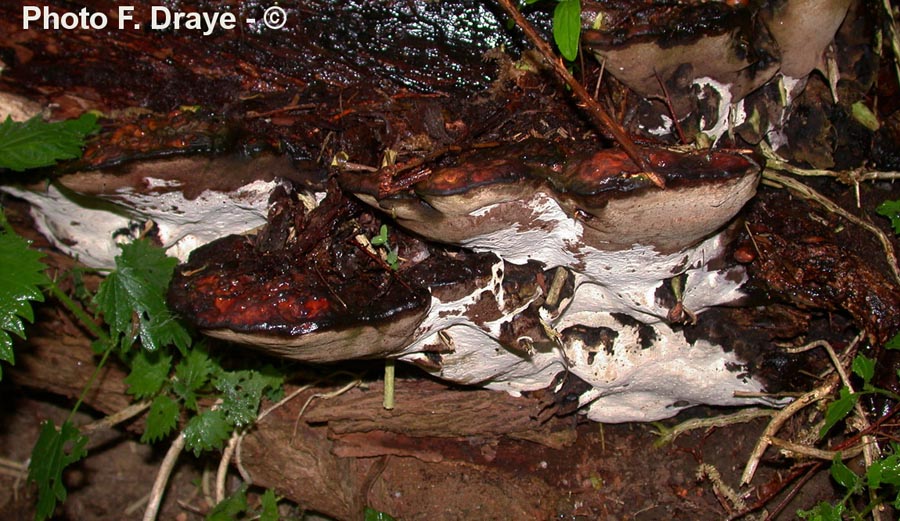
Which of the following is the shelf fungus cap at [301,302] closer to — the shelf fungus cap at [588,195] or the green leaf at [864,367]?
the shelf fungus cap at [588,195]

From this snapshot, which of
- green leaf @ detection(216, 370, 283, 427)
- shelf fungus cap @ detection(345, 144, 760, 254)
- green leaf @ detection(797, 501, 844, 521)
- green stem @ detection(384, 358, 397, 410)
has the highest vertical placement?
shelf fungus cap @ detection(345, 144, 760, 254)

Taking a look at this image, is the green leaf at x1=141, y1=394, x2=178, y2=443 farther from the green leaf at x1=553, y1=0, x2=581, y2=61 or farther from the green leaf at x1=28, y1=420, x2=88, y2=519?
the green leaf at x1=553, y1=0, x2=581, y2=61

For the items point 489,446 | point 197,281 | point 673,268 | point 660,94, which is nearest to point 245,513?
point 489,446

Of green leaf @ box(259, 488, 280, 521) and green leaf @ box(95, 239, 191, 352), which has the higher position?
green leaf @ box(95, 239, 191, 352)

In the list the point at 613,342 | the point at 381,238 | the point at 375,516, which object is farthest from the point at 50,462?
the point at 613,342

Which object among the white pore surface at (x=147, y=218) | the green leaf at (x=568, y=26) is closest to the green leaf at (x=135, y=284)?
the white pore surface at (x=147, y=218)

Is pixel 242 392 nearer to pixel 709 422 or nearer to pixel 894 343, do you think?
pixel 709 422

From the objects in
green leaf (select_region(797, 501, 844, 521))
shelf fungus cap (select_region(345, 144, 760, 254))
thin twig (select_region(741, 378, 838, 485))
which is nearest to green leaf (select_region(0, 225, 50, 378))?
shelf fungus cap (select_region(345, 144, 760, 254))
